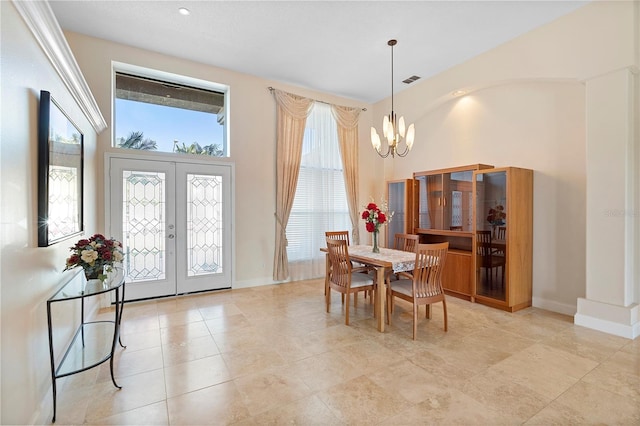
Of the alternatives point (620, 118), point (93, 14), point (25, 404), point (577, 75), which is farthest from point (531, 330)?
point (93, 14)

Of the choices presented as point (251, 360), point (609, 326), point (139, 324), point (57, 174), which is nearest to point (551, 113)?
point (609, 326)

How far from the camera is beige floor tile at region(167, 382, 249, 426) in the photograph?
1899mm

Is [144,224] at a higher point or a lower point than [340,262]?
higher

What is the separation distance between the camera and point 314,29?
12.4ft

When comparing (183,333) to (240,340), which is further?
(183,333)

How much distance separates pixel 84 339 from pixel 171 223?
6.45 feet

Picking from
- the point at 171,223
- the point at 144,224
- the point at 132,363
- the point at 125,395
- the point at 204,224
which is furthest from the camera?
the point at 204,224

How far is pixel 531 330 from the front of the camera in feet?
10.8

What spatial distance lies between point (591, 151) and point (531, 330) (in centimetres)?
216

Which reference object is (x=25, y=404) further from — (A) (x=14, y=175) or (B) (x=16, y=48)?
(B) (x=16, y=48)

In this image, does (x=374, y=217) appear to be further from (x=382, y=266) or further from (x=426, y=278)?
(x=426, y=278)

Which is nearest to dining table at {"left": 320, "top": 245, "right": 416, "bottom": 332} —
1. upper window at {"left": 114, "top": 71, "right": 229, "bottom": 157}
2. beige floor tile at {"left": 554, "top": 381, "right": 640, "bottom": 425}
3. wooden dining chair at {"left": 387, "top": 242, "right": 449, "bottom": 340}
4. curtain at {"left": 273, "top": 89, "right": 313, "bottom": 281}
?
wooden dining chair at {"left": 387, "top": 242, "right": 449, "bottom": 340}

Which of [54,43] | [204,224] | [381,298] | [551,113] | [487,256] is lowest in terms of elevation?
[381,298]

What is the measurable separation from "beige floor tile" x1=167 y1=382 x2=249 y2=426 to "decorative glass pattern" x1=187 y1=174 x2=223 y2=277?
279 centimetres
